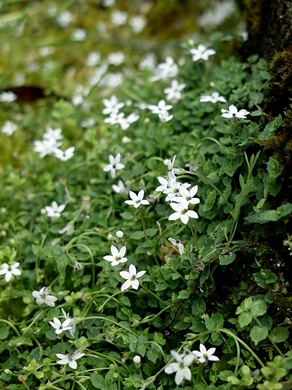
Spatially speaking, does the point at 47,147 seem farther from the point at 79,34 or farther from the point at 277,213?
the point at 79,34

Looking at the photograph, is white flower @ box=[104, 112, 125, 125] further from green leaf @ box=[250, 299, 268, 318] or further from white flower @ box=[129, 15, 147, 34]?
white flower @ box=[129, 15, 147, 34]

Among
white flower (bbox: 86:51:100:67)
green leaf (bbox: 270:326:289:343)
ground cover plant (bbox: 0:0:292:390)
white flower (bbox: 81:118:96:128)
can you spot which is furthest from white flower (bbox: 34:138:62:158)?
green leaf (bbox: 270:326:289:343)

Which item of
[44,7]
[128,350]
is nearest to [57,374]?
[128,350]

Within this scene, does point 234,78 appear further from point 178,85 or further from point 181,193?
point 181,193

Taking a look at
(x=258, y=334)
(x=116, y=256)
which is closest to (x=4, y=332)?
(x=116, y=256)

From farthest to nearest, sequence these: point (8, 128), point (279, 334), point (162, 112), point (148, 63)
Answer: point (148, 63) < point (8, 128) < point (162, 112) < point (279, 334)
